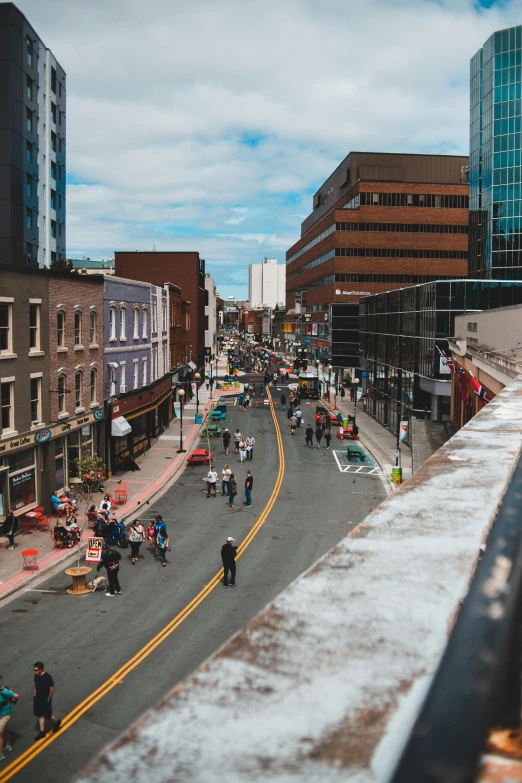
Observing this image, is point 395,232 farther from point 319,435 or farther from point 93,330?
point 93,330

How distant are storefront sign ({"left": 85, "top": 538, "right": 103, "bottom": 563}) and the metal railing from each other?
2092 cm

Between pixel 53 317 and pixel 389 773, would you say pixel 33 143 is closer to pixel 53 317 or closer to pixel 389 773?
pixel 53 317

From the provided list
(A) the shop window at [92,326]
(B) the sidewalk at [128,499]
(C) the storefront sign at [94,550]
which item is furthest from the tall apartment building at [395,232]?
(C) the storefront sign at [94,550]

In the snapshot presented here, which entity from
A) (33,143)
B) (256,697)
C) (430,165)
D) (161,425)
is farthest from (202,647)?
(430,165)

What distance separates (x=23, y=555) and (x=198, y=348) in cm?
8127

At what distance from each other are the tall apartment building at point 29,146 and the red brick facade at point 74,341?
2538 centimetres

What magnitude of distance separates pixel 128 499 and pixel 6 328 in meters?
9.49

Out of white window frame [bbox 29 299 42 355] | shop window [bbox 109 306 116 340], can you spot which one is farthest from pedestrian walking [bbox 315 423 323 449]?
white window frame [bbox 29 299 42 355]

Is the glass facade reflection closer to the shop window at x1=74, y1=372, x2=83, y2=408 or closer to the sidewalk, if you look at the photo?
the sidewalk

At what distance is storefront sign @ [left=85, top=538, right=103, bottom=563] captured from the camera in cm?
2192

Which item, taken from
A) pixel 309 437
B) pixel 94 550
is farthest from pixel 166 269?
pixel 94 550

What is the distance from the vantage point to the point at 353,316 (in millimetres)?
97000

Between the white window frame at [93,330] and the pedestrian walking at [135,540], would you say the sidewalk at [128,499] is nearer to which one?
the pedestrian walking at [135,540]

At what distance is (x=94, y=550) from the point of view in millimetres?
21984
